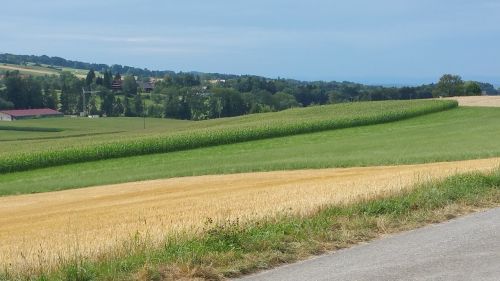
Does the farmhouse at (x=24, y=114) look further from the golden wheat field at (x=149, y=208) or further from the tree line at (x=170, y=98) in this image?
the golden wheat field at (x=149, y=208)

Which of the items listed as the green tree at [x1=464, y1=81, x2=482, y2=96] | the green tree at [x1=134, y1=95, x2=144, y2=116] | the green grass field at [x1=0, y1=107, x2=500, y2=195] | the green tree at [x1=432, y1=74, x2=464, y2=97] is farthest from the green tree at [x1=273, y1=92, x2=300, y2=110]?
the green grass field at [x1=0, y1=107, x2=500, y2=195]

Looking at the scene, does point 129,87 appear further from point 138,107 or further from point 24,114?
point 24,114

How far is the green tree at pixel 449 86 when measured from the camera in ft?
354

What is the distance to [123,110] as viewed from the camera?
436 feet

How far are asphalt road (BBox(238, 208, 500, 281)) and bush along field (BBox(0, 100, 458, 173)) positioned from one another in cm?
3818

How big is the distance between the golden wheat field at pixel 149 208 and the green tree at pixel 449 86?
277ft

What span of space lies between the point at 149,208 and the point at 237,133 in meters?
33.9

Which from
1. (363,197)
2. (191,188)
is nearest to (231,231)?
(363,197)

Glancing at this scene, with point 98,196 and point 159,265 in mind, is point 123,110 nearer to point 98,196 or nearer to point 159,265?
point 98,196

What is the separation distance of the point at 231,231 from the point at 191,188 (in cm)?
1644

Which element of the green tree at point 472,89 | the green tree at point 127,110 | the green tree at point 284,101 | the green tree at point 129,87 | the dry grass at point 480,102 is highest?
the green tree at point 472,89

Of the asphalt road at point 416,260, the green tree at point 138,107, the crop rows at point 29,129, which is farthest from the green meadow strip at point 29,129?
the asphalt road at point 416,260

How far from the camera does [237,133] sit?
52469 millimetres

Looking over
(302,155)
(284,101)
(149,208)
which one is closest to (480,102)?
(302,155)
